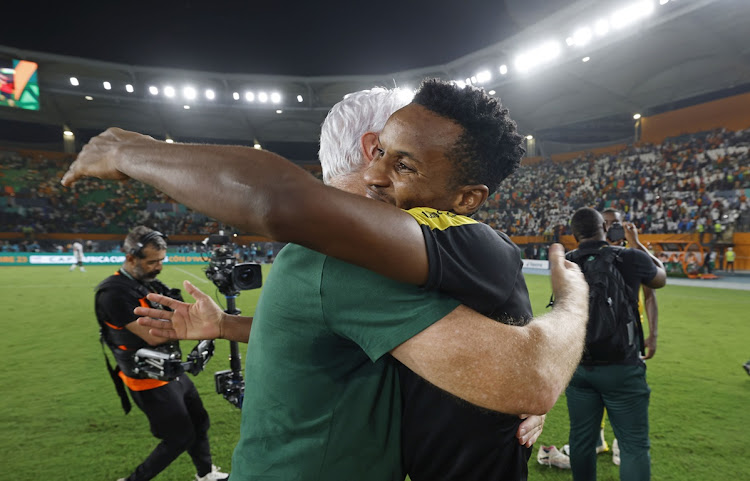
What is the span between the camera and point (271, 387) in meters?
1.04

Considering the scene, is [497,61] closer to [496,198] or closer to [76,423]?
[496,198]

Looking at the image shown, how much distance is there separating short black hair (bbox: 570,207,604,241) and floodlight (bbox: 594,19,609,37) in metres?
23.1

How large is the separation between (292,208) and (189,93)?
39.1 meters

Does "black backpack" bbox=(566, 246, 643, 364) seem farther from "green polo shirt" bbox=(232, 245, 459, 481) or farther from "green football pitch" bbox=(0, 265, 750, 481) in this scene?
"green polo shirt" bbox=(232, 245, 459, 481)

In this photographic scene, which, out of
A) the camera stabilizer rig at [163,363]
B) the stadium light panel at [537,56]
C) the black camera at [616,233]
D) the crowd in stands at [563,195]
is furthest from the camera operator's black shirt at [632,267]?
the stadium light panel at [537,56]

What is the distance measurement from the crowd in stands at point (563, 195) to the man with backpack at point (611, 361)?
20706 mm

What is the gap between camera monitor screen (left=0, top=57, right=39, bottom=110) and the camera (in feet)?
92.5

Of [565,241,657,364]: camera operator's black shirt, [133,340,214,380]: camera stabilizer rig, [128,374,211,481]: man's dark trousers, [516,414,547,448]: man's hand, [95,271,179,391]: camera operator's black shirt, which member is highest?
[565,241,657,364]: camera operator's black shirt

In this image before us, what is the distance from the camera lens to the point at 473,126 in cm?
115

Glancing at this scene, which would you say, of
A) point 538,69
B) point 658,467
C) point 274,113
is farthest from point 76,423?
point 274,113

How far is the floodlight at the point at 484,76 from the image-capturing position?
94.1ft

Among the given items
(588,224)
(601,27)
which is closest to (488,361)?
(588,224)

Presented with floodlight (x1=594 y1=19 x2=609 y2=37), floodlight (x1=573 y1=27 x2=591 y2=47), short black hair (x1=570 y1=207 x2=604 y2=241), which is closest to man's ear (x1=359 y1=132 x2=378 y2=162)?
short black hair (x1=570 y1=207 x2=604 y2=241)

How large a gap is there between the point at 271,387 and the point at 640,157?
33130 millimetres
